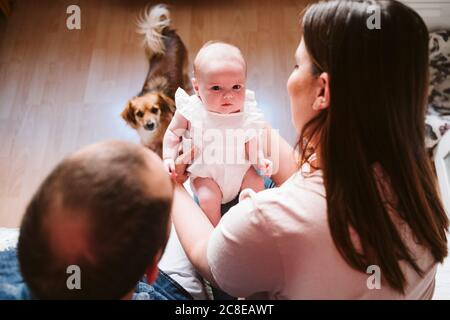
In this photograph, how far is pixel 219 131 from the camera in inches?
46.7

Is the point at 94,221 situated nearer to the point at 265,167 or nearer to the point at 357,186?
the point at 357,186

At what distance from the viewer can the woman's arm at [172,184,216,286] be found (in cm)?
93

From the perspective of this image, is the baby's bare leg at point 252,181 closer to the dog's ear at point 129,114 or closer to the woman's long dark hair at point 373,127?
the woman's long dark hair at point 373,127

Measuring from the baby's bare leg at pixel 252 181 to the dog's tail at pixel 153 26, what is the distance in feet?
3.23

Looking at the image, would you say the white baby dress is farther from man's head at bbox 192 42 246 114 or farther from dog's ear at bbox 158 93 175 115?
dog's ear at bbox 158 93 175 115

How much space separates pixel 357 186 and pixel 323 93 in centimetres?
17

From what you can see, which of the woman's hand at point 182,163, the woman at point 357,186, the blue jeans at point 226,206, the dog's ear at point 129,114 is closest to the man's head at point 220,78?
the woman's hand at point 182,163

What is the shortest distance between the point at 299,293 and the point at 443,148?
107cm

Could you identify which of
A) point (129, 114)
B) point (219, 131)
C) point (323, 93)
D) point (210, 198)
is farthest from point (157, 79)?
point (323, 93)

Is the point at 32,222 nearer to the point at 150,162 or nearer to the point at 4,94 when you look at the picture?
the point at 150,162

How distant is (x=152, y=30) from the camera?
2062 millimetres

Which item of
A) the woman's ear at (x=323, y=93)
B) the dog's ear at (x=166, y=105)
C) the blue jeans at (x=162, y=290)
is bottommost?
the blue jeans at (x=162, y=290)

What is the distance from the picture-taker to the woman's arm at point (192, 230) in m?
0.93

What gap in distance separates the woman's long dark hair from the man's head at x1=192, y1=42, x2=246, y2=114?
16.3 inches
